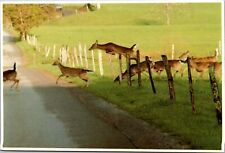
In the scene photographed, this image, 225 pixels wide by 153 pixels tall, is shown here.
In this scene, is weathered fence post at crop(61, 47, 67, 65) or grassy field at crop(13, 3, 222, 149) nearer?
grassy field at crop(13, 3, 222, 149)

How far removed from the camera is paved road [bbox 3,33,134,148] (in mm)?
5172

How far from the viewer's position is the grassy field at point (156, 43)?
16.5ft

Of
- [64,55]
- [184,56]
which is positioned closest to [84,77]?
[64,55]

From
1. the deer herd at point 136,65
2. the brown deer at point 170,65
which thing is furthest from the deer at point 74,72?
the brown deer at point 170,65

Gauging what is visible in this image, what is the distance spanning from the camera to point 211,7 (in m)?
5.02

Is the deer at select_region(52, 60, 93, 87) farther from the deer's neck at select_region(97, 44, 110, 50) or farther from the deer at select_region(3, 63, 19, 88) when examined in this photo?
the deer at select_region(3, 63, 19, 88)

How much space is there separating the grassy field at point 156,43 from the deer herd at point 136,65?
42mm

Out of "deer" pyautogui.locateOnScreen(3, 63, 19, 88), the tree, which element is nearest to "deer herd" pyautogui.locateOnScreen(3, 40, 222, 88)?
"deer" pyautogui.locateOnScreen(3, 63, 19, 88)

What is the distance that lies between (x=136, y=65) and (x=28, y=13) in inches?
35.7

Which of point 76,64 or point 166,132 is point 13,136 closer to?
point 76,64

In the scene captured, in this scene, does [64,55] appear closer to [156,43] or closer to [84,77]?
[84,77]

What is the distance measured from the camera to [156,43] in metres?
5.22

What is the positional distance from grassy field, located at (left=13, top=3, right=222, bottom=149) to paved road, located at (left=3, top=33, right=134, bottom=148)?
0.12m

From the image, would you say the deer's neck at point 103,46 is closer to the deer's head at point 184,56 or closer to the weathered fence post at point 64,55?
the weathered fence post at point 64,55
